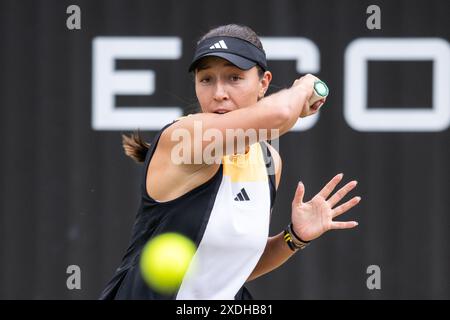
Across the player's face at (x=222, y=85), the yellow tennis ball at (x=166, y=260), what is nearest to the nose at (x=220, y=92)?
the player's face at (x=222, y=85)

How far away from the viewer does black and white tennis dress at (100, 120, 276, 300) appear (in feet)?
8.33

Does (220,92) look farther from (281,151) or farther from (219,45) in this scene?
(281,151)

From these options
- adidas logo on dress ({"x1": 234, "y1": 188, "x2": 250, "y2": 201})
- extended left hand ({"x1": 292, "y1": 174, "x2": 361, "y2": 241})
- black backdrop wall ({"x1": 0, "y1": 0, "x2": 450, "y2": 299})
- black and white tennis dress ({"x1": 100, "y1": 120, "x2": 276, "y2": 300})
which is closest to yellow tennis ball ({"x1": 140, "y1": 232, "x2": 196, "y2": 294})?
black and white tennis dress ({"x1": 100, "y1": 120, "x2": 276, "y2": 300})

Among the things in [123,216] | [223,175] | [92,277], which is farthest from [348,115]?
[223,175]

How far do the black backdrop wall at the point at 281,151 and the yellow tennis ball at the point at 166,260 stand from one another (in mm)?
2276

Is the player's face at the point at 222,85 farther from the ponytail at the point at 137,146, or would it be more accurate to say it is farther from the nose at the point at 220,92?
the ponytail at the point at 137,146

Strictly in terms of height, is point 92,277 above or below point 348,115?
below

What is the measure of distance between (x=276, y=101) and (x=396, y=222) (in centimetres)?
261

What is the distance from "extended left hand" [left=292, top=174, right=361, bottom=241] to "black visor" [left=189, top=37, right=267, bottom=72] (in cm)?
54

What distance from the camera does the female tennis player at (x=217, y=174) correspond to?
2473 millimetres

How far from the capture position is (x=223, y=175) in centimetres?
261

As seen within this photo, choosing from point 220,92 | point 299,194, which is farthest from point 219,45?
point 299,194

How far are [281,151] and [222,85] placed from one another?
2.28 metres
